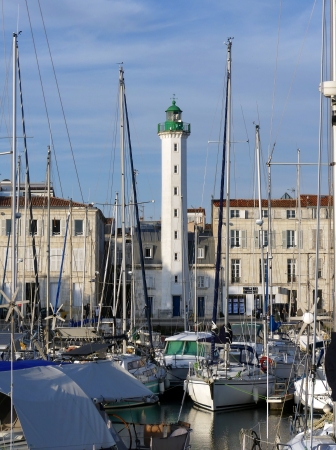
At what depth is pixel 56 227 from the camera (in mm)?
59938

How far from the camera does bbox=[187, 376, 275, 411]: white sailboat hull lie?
25.1 metres

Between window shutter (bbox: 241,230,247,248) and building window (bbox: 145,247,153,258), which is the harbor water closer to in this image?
window shutter (bbox: 241,230,247,248)

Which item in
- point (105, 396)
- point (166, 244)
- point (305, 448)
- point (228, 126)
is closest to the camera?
point (305, 448)

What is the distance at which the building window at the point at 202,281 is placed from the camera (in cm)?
6147

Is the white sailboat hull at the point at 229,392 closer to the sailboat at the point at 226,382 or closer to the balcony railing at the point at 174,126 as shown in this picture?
the sailboat at the point at 226,382

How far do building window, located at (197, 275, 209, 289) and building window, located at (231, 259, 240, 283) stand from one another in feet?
6.35

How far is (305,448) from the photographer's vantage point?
13.1 m

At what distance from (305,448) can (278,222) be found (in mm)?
49541

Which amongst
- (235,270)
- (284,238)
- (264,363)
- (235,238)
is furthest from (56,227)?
(264,363)

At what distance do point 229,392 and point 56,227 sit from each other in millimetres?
36385

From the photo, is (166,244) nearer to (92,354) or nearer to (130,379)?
(92,354)

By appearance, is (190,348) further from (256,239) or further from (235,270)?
(256,239)

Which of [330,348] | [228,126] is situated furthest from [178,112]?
[330,348]

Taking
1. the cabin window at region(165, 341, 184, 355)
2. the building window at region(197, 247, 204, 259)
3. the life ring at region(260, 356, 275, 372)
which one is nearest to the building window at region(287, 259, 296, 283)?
the building window at region(197, 247, 204, 259)
